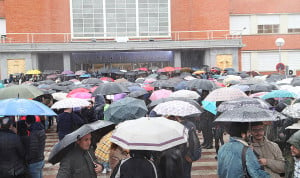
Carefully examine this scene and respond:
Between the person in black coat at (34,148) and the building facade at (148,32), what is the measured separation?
80.4 ft

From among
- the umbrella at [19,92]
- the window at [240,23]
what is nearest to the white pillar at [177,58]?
the window at [240,23]

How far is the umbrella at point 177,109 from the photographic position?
20.1 ft

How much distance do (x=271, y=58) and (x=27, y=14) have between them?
22.2 meters

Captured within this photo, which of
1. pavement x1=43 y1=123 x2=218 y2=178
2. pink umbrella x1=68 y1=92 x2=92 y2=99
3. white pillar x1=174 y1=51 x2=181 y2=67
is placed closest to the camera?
pavement x1=43 y1=123 x2=218 y2=178

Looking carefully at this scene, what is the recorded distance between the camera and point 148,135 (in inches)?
156

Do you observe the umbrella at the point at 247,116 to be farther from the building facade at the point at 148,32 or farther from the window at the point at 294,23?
the window at the point at 294,23

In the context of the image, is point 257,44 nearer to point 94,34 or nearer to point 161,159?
point 94,34

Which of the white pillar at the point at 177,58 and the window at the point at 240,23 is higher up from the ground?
the window at the point at 240,23

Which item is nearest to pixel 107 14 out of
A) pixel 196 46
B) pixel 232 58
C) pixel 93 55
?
pixel 93 55

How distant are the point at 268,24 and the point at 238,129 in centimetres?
3529

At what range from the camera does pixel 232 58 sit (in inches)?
1211

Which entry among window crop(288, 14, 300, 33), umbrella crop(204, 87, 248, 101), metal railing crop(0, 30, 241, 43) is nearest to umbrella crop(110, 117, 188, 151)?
umbrella crop(204, 87, 248, 101)

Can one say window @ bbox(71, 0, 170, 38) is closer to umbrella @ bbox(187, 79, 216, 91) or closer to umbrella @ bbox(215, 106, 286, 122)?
umbrella @ bbox(187, 79, 216, 91)

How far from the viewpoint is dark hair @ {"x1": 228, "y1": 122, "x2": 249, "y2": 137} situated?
431 centimetres
